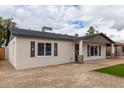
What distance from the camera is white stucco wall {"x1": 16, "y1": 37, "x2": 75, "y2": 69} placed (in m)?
10.9

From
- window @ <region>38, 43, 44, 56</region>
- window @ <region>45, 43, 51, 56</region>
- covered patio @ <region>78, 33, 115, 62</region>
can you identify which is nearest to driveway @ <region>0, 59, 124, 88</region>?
window @ <region>38, 43, 44, 56</region>

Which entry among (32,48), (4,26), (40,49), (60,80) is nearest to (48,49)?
(40,49)

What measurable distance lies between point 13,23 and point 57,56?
22.5 m

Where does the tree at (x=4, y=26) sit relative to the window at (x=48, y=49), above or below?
above

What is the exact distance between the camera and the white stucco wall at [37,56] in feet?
35.7

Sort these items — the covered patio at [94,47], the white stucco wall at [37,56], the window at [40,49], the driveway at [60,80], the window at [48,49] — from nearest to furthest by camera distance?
the driveway at [60,80] < the white stucco wall at [37,56] < the window at [40,49] < the window at [48,49] < the covered patio at [94,47]

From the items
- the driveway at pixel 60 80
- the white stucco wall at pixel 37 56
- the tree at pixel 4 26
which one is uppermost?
the tree at pixel 4 26

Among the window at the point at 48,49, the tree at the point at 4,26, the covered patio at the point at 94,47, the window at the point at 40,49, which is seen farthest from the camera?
the tree at the point at 4,26

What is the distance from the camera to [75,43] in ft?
51.4

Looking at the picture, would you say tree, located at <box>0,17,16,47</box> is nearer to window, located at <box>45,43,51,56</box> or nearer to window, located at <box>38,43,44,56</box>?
window, located at <box>45,43,51,56</box>

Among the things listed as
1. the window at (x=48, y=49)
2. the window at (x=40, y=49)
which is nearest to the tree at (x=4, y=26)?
the window at (x=48, y=49)

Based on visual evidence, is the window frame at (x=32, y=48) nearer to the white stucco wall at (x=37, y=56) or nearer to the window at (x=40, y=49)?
the white stucco wall at (x=37, y=56)
